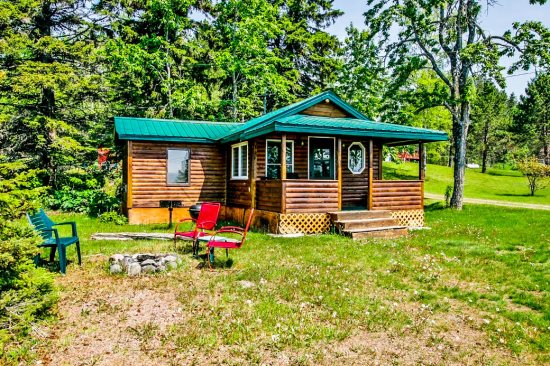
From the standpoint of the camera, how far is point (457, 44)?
60.7ft

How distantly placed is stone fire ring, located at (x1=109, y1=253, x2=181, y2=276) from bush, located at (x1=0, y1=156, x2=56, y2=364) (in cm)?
245

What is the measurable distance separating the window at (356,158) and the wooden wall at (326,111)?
4.60ft

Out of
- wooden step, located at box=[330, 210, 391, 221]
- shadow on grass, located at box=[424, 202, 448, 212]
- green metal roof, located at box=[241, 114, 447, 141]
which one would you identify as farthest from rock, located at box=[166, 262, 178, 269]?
shadow on grass, located at box=[424, 202, 448, 212]

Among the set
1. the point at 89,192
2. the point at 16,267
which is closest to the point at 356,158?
the point at 89,192

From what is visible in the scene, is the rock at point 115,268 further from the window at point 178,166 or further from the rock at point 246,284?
the window at point 178,166

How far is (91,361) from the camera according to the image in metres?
3.66

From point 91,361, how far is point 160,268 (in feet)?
10.3

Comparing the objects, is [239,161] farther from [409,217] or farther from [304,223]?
[409,217]

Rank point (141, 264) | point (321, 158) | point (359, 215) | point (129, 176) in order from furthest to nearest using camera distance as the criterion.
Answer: point (321, 158) → point (129, 176) → point (359, 215) → point (141, 264)

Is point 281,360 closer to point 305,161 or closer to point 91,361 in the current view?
point 91,361

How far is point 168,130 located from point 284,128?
598 cm

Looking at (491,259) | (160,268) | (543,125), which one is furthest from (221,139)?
(543,125)

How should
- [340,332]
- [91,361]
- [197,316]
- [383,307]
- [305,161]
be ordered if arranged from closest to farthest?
1. [91,361]
2. [340,332]
3. [197,316]
4. [383,307]
5. [305,161]

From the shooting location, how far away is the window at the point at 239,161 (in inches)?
557
